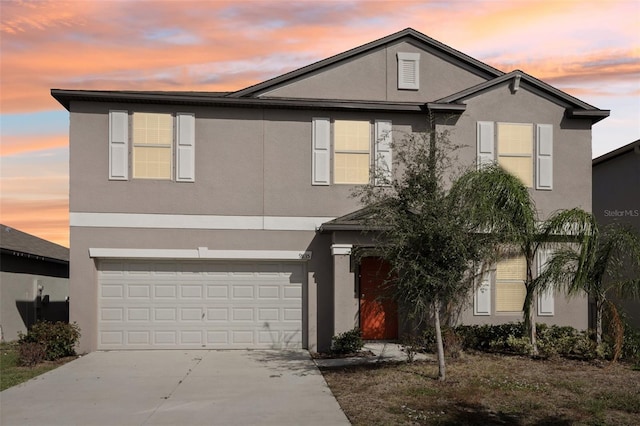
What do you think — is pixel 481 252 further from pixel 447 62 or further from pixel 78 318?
pixel 78 318

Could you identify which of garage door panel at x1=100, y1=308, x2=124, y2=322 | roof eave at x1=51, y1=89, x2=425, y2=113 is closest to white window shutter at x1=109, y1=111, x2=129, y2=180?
roof eave at x1=51, y1=89, x2=425, y2=113

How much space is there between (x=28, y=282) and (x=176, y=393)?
1200 centimetres

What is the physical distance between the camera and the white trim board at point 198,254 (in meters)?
16.5

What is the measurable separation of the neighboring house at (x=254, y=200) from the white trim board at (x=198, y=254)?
0.09ft

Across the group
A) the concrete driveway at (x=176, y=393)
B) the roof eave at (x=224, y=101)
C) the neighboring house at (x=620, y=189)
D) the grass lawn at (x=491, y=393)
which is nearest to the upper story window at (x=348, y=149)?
the roof eave at (x=224, y=101)

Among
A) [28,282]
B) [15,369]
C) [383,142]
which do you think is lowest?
[15,369]

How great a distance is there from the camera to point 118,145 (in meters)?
16.6

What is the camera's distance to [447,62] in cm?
1845

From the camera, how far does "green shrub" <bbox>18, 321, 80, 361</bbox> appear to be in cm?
1541

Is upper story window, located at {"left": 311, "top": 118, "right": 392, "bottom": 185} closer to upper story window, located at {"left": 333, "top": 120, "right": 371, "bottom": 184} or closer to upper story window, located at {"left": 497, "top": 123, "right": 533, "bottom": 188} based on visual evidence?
upper story window, located at {"left": 333, "top": 120, "right": 371, "bottom": 184}

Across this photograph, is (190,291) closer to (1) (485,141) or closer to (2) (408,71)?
(2) (408,71)

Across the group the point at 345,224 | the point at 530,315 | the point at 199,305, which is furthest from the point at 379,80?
the point at 199,305

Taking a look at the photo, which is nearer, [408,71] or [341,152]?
[341,152]

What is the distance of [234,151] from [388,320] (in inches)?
230
